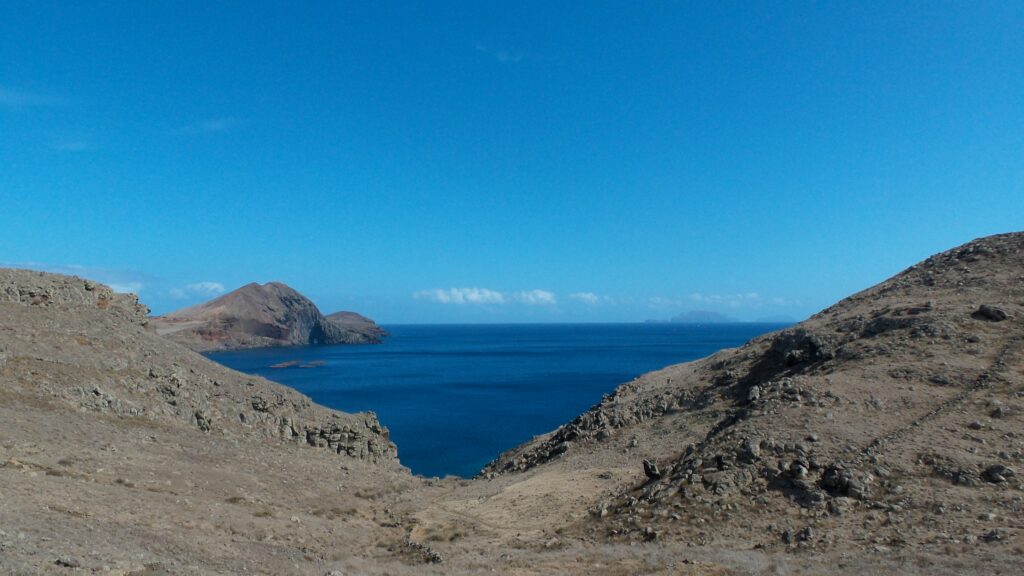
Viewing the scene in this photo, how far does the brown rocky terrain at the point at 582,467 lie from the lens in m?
17.2

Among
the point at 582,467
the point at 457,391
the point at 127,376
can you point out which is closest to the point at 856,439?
the point at 582,467

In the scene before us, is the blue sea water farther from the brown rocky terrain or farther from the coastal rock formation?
the coastal rock formation

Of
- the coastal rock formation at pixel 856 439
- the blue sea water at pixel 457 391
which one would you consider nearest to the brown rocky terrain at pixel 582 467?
the coastal rock formation at pixel 856 439

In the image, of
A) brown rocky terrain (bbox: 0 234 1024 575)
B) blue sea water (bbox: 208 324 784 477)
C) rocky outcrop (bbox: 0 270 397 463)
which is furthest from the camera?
blue sea water (bbox: 208 324 784 477)

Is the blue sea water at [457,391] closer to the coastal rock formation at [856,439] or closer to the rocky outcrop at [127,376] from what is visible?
the rocky outcrop at [127,376]

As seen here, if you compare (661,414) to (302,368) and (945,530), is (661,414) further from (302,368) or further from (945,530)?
(302,368)

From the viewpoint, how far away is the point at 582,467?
33.1 meters

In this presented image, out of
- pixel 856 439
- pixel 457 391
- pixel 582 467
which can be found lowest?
pixel 457 391

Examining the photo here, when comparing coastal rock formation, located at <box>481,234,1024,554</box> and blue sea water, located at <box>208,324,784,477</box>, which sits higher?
coastal rock formation, located at <box>481,234,1024,554</box>

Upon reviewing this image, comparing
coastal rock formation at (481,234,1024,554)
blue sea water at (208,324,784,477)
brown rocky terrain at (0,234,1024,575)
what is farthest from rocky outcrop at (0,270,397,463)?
blue sea water at (208,324,784,477)

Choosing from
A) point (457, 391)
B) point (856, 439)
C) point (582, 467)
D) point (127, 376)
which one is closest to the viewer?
point (856, 439)

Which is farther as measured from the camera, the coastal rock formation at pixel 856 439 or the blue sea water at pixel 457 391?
the blue sea water at pixel 457 391

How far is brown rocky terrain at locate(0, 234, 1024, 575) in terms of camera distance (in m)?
17.2

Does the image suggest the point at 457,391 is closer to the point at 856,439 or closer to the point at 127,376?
the point at 127,376
